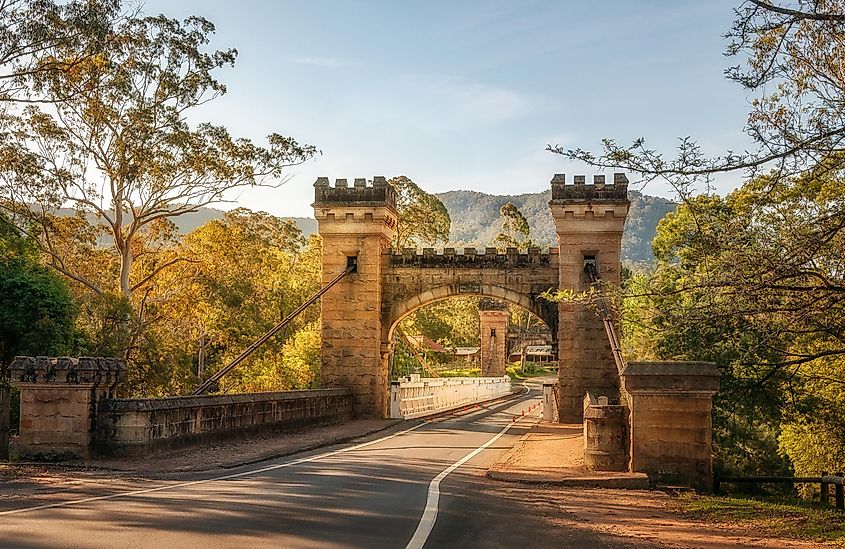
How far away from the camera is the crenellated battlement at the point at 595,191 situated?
25.2 meters

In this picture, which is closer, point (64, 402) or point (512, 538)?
point (512, 538)

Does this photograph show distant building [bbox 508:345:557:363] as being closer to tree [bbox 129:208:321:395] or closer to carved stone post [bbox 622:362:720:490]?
tree [bbox 129:208:321:395]

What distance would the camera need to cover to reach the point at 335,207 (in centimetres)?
2612

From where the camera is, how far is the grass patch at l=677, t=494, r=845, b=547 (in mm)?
8531

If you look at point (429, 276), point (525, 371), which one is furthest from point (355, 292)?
point (525, 371)

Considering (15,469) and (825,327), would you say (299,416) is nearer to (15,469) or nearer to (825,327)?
(15,469)

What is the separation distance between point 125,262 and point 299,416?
36.4 ft

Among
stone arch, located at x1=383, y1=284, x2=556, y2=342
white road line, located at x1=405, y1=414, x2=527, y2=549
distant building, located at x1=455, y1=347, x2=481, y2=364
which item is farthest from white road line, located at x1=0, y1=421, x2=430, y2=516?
distant building, located at x1=455, y1=347, x2=481, y2=364

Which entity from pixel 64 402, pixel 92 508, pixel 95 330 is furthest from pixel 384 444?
pixel 92 508

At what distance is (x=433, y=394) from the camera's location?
110ft

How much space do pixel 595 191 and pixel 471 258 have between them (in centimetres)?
412

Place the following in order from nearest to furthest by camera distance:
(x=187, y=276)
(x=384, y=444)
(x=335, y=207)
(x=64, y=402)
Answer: (x=64, y=402) < (x=384, y=444) < (x=335, y=207) < (x=187, y=276)

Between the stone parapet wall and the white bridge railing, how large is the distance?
5.22 meters

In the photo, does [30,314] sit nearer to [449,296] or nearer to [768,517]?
[449,296]
